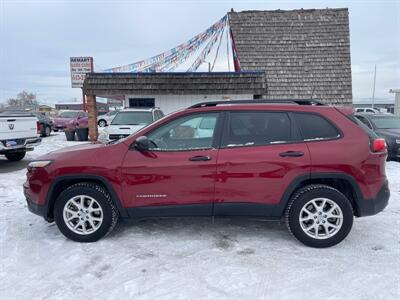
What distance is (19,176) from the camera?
7793 millimetres

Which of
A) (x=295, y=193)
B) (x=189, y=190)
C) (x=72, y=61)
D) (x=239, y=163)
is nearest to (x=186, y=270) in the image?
(x=189, y=190)

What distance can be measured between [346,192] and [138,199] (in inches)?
98.9

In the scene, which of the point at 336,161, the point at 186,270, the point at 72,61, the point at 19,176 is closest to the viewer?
the point at 186,270

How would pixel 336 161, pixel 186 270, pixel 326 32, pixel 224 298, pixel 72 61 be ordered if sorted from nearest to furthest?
1. pixel 224 298
2. pixel 186 270
3. pixel 336 161
4. pixel 326 32
5. pixel 72 61

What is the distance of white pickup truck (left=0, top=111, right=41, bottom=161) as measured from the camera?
330 inches

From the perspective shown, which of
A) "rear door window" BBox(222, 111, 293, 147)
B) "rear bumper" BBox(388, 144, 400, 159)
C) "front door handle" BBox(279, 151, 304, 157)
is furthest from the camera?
"rear bumper" BBox(388, 144, 400, 159)

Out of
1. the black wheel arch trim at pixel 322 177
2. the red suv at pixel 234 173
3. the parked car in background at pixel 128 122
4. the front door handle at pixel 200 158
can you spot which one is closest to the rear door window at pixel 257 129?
the red suv at pixel 234 173

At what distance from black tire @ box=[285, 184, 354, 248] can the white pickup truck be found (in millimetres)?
7736

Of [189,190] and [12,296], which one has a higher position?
[189,190]

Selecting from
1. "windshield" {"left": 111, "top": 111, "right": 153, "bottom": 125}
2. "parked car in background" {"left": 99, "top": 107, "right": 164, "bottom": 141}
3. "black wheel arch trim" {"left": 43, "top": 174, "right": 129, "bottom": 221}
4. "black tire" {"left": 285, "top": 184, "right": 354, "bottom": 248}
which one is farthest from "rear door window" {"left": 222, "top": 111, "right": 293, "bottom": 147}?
"windshield" {"left": 111, "top": 111, "right": 153, "bottom": 125}

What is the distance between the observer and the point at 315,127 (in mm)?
3789

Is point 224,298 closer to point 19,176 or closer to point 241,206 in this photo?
point 241,206

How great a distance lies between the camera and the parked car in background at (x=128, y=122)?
10067 mm

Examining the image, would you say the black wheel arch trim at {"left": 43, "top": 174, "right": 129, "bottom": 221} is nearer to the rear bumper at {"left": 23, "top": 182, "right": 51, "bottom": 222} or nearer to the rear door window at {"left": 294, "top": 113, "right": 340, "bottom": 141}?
the rear bumper at {"left": 23, "top": 182, "right": 51, "bottom": 222}
